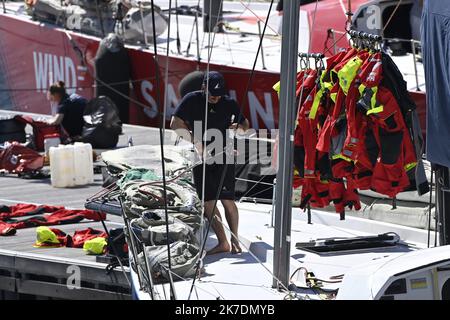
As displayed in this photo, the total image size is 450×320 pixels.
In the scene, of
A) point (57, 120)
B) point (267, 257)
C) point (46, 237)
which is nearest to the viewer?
point (267, 257)

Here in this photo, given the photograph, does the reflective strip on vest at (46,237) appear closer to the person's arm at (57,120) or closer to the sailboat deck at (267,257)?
the sailboat deck at (267,257)

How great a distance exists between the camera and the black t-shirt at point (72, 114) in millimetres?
12375

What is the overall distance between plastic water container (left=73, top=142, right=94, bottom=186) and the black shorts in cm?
308

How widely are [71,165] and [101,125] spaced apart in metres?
1.92

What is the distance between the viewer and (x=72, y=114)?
1244cm

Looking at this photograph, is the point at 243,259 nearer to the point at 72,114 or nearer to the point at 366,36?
the point at 366,36

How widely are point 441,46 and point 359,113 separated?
2.20 ft

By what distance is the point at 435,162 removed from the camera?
22.6ft

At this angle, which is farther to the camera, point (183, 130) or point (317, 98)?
point (183, 130)

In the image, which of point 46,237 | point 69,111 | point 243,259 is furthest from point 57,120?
point 243,259

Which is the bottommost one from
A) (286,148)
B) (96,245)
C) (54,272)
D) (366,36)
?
(54,272)

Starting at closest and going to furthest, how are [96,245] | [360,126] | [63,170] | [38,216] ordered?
[360,126] < [96,245] < [38,216] < [63,170]

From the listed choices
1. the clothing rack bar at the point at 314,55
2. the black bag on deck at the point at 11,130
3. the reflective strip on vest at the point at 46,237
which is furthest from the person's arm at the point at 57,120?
the clothing rack bar at the point at 314,55
